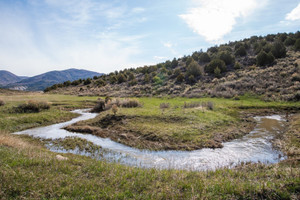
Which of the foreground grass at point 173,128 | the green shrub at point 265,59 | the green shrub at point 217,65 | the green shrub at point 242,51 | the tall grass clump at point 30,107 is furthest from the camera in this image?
the green shrub at point 242,51

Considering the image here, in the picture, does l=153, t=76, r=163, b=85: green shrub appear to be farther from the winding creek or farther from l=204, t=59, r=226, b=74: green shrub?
the winding creek

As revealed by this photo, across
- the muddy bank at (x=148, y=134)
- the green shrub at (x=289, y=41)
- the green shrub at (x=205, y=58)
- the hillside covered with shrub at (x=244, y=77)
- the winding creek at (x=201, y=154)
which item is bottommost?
the winding creek at (x=201, y=154)

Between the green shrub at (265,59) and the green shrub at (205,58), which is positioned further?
the green shrub at (205,58)

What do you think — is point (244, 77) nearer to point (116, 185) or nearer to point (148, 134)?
→ point (148, 134)

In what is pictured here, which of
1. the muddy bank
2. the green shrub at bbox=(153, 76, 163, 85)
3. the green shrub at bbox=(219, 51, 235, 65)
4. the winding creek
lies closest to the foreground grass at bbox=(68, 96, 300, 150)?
the muddy bank

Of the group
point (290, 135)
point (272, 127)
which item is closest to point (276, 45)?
point (272, 127)

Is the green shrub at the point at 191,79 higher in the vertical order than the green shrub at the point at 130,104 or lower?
higher

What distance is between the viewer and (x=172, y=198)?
16.1 feet

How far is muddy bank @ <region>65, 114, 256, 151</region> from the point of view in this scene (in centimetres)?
1408

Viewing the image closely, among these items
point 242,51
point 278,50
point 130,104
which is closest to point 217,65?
point 242,51

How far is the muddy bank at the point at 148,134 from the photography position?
14084mm

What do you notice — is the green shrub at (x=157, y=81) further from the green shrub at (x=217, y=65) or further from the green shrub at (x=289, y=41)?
the green shrub at (x=289, y=41)

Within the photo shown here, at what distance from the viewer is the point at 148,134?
54.4 feet

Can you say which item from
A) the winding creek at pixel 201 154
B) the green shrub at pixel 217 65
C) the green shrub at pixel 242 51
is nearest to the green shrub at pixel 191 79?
the green shrub at pixel 217 65
